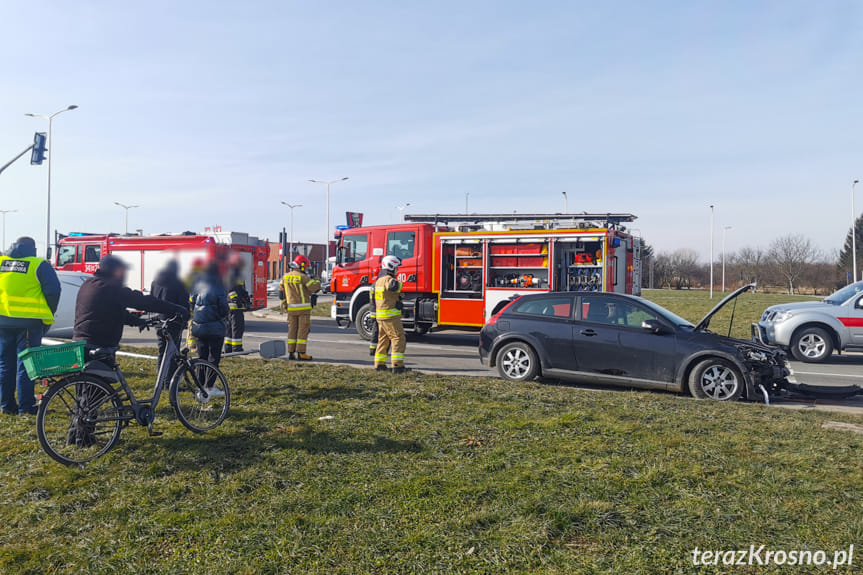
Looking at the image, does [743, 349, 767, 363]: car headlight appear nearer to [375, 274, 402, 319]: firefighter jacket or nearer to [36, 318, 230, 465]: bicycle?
[375, 274, 402, 319]: firefighter jacket

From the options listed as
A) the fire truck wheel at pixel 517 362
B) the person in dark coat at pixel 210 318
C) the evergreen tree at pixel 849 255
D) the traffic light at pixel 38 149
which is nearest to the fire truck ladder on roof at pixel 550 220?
the fire truck wheel at pixel 517 362

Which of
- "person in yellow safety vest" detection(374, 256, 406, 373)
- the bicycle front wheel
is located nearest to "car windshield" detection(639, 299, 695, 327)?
"person in yellow safety vest" detection(374, 256, 406, 373)

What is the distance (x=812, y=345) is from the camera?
12.5 metres

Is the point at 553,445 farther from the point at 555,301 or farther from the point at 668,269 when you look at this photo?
the point at 668,269

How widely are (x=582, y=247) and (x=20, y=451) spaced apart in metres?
10.2

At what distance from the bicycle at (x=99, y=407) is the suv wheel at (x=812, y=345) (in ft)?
37.4

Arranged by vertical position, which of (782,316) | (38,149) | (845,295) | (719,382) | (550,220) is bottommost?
(719,382)

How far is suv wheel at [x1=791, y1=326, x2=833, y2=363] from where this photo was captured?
12.4m

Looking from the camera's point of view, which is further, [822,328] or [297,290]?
[822,328]

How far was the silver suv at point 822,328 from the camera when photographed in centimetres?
1227

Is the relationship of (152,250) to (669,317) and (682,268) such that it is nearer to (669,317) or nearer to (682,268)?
(669,317)

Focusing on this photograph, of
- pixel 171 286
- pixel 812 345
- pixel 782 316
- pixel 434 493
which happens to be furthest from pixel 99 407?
pixel 812 345

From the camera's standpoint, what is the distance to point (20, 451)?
17.3 ft

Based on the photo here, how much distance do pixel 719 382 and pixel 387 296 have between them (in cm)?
474
